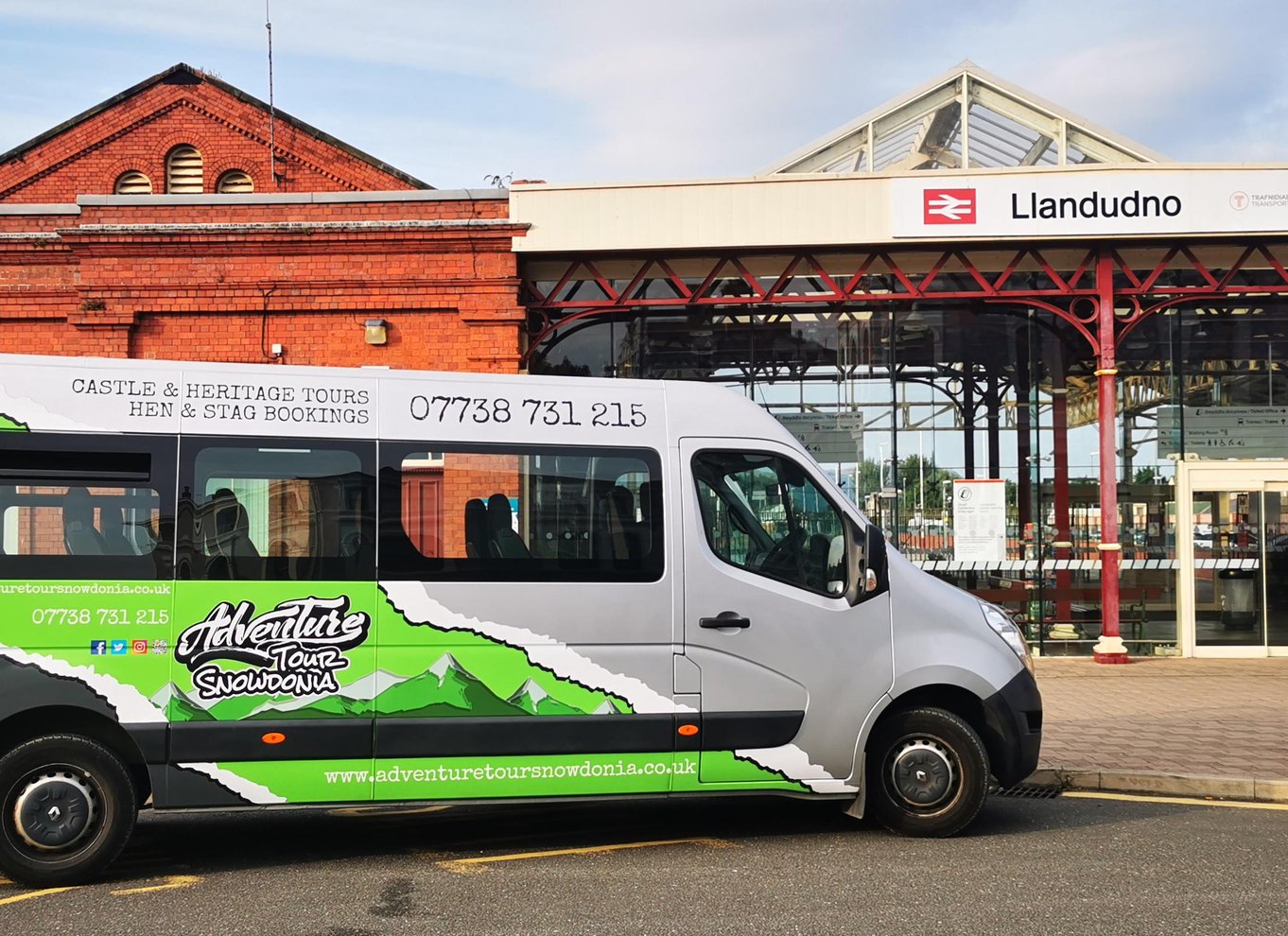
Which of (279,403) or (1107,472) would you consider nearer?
(279,403)

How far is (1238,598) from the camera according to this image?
50.9ft

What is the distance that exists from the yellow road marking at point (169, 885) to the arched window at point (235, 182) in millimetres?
23711

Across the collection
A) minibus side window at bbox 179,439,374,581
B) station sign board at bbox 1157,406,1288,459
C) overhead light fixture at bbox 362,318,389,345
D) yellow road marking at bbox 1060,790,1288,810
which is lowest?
yellow road marking at bbox 1060,790,1288,810

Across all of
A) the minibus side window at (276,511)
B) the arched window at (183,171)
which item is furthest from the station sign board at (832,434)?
the arched window at (183,171)

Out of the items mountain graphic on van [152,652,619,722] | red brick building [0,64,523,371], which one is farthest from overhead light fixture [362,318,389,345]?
mountain graphic on van [152,652,619,722]

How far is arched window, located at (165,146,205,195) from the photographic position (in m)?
27.8

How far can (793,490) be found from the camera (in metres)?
7.16

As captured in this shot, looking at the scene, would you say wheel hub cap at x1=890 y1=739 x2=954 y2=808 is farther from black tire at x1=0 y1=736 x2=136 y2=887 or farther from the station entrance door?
the station entrance door

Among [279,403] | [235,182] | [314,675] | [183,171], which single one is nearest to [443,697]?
[314,675]

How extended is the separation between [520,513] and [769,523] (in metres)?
1.37

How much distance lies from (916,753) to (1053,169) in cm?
960

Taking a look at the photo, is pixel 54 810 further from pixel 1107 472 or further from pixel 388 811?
pixel 1107 472

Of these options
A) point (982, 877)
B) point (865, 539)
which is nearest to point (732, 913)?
point (982, 877)

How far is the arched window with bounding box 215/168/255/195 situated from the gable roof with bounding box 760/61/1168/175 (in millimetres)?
15319
